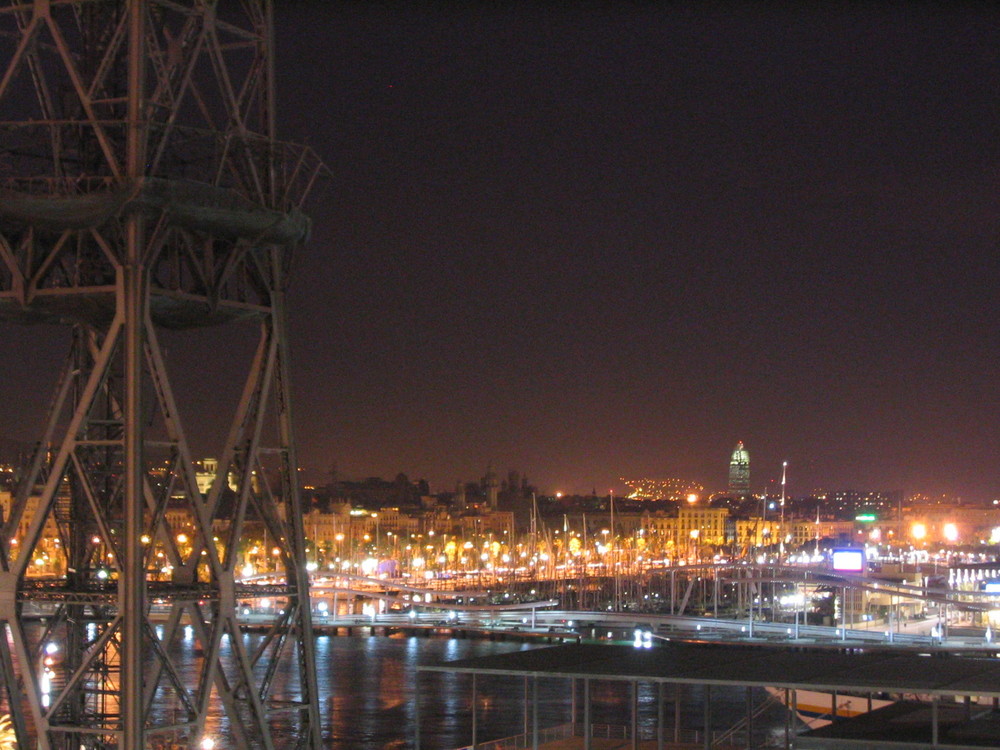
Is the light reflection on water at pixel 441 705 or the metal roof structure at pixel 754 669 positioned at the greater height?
the metal roof structure at pixel 754 669

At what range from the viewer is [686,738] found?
118 ft

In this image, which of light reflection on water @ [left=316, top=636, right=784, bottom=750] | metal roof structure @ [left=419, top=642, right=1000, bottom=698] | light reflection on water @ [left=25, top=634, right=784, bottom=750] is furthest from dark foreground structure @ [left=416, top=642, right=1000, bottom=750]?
light reflection on water @ [left=316, top=636, right=784, bottom=750]

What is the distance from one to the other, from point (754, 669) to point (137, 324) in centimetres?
953

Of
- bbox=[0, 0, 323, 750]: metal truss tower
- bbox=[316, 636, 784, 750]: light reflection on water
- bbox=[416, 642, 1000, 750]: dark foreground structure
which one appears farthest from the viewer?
bbox=[316, 636, 784, 750]: light reflection on water

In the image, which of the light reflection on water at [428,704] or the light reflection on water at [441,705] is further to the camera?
the light reflection on water at [441,705]

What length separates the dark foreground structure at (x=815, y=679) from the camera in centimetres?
1543

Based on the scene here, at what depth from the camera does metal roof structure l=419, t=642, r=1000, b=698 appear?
1566 centimetres

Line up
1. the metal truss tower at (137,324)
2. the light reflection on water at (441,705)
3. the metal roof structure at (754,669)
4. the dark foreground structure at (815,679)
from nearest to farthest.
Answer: the metal truss tower at (137,324)
the dark foreground structure at (815,679)
the metal roof structure at (754,669)
the light reflection on water at (441,705)

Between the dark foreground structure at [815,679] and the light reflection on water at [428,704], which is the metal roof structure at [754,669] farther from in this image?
the light reflection on water at [428,704]

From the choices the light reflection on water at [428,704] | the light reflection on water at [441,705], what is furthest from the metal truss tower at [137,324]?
the light reflection on water at [441,705]

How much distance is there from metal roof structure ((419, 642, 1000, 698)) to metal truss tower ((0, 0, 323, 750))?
5.23m

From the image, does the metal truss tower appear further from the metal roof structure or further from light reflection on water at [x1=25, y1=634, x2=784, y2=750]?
light reflection on water at [x1=25, y1=634, x2=784, y2=750]

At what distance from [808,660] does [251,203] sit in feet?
34.0

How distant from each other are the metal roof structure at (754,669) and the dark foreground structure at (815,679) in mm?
11
